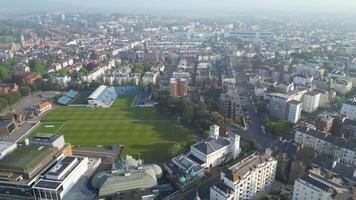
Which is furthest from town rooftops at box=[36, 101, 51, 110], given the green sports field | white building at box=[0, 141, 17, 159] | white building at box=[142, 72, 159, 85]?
white building at box=[142, 72, 159, 85]

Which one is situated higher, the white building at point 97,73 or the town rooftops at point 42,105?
the white building at point 97,73

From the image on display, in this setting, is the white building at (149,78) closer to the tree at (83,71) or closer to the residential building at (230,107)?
the tree at (83,71)

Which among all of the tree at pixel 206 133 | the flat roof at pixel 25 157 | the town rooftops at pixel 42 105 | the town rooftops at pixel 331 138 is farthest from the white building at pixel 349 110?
the town rooftops at pixel 42 105

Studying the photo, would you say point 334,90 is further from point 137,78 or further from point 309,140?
point 137,78

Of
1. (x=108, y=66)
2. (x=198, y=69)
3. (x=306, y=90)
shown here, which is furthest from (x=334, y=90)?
(x=108, y=66)

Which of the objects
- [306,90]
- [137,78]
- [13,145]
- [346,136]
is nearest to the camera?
[13,145]

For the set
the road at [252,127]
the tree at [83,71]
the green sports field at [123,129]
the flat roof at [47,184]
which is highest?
the tree at [83,71]

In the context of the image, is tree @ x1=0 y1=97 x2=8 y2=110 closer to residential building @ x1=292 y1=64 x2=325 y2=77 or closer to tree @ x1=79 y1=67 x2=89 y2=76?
tree @ x1=79 y1=67 x2=89 y2=76
